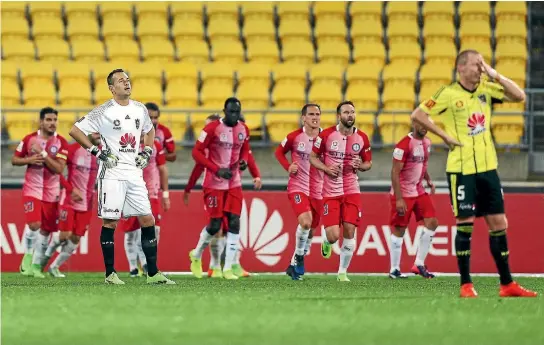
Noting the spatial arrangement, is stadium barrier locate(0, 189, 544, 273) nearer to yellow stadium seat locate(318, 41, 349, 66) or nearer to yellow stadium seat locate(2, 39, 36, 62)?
yellow stadium seat locate(318, 41, 349, 66)

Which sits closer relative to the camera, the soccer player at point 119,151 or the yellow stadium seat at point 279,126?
the soccer player at point 119,151

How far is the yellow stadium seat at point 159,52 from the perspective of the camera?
22.9 metres

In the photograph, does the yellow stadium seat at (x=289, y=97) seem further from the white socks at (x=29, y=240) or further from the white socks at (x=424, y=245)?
the white socks at (x=29, y=240)

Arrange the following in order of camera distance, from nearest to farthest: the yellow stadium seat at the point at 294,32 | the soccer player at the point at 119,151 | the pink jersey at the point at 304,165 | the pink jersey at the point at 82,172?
the soccer player at the point at 119,151 < the pink jersey at the point at 304,165 < the pink jersey at the point at 82,172 < the yellow stadium seat at the point at 294,32

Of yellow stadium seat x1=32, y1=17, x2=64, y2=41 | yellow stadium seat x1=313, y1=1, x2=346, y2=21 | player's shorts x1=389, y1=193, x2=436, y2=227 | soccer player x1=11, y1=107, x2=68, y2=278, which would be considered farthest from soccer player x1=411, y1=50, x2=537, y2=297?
yellow stadium seat x1=32, y1=17, x2=64, y2=41

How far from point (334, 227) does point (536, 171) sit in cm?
528

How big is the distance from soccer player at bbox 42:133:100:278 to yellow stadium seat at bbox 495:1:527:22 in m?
10.0

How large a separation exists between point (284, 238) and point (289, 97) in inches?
153

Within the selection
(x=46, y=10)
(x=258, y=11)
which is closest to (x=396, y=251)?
(x=258, y=11)

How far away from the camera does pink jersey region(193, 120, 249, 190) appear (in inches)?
613

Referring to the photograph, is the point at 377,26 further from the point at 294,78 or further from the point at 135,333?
the point at 135,333

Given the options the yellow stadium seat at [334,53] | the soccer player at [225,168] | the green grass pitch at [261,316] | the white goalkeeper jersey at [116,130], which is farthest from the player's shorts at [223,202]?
the yellow stadium seat at [334,53]

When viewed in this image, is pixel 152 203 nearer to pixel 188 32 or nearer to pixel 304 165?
pixel 304 165

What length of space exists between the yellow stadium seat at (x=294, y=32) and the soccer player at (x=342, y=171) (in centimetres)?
813
